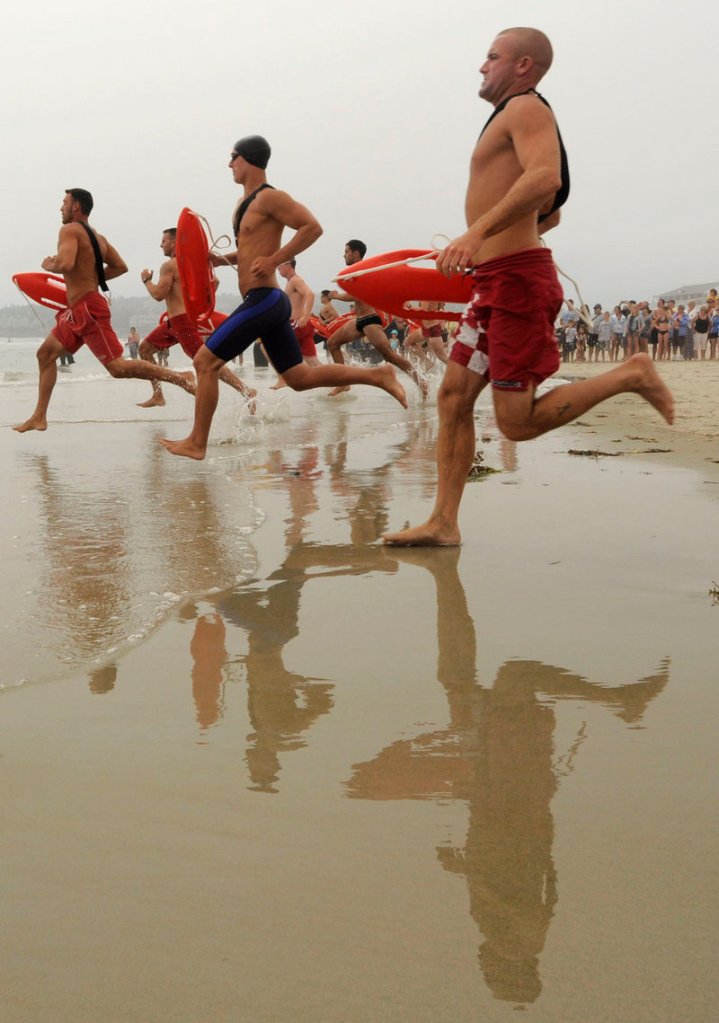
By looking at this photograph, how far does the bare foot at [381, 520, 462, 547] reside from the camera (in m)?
4.34

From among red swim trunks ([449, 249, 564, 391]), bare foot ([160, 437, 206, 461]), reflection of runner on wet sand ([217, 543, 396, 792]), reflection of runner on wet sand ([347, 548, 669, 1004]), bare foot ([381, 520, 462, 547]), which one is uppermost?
red swim trunks ([449, 249, 564, 391])

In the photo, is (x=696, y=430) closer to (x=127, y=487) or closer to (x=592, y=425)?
(x=592, y=425)

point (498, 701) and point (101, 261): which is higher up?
point (101, 261)

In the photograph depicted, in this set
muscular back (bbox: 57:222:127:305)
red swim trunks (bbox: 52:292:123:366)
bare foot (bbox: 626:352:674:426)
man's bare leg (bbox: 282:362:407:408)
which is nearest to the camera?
bare foot (bbox: 626:352:674:426)

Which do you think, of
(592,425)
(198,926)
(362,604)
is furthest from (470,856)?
(592,425)

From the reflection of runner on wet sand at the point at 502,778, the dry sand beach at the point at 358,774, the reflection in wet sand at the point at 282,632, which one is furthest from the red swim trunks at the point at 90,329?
the reflection of runner on wet sand at the point at 502,778

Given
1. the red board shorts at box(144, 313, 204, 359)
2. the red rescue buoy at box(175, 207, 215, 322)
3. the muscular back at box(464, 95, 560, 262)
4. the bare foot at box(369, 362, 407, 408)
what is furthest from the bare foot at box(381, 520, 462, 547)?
the red board shorts at box(144, 313, 204, 359)

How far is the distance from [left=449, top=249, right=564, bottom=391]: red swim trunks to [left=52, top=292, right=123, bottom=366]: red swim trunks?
5.33m

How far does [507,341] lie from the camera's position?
3.98 m

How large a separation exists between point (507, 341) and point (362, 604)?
3.95ft

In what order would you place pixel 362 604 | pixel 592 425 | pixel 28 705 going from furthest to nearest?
pixel 592 425, pixel 362 604, pixel 28 705

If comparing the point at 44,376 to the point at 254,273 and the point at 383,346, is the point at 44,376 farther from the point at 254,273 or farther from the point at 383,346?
the point at 383,346

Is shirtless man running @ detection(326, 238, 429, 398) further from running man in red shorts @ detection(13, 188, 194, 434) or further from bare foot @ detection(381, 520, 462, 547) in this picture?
bare foot @ detection(381, 520, 462, 547)

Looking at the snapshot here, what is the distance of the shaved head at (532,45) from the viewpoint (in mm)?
4031
